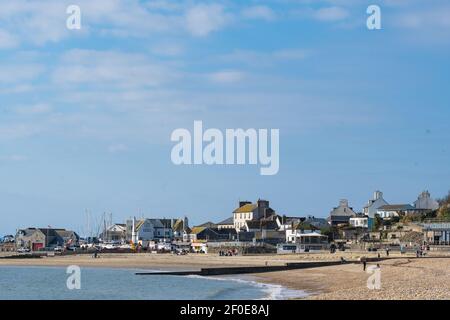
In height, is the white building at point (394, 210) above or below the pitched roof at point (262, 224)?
above

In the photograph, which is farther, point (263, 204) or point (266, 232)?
point (263, 204)

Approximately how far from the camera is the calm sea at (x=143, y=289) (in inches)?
1492

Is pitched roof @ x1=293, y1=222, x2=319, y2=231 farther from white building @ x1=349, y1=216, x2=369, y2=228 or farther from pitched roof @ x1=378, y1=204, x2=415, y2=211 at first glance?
pitched roof @ x1=378, y1=204, x2=415, y2=211

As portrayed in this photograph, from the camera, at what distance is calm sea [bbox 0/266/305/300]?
1492 inches

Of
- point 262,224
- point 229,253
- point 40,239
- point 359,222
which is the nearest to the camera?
point 229,253

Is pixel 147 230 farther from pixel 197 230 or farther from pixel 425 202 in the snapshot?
pixel 425 202

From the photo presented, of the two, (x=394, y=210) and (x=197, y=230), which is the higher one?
(x=394, y=210)

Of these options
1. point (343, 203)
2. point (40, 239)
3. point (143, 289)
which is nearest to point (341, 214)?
point (343, 203)

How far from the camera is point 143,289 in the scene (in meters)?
43.8

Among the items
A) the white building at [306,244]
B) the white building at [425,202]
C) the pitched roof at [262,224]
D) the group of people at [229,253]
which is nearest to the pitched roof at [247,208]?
the pitched roof at [262,224]

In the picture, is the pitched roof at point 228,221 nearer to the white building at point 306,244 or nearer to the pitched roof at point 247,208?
the pitched roof at point 247,208
